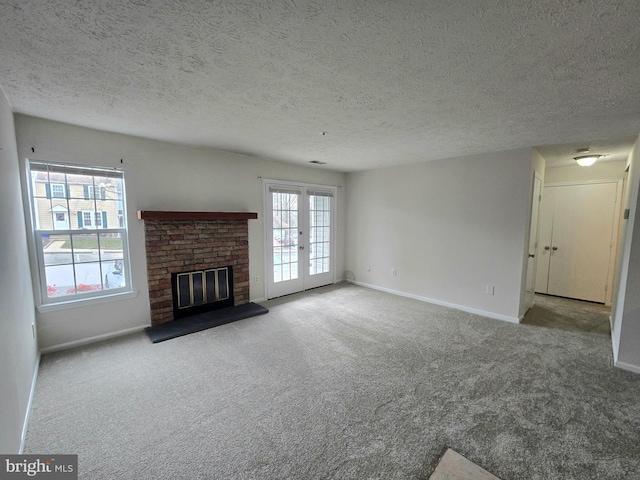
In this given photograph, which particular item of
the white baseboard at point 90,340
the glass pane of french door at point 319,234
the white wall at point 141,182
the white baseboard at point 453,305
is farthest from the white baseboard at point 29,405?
the white baseboard at point 453,305

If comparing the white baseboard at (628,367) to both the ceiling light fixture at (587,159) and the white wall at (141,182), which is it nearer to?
the ceiling light fixture at (587,159)

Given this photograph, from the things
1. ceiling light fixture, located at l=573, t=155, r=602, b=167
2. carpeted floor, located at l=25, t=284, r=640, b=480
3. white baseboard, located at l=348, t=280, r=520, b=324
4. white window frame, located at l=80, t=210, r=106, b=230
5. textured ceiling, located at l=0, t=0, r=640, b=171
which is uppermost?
textured ceiling, located at l=0, t=0, r=640, b=171

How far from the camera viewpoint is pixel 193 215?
361cm

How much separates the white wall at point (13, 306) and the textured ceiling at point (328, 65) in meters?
0.61

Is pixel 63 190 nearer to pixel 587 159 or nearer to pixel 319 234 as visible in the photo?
pixel 319 234

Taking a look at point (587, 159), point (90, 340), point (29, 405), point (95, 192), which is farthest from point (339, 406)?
point (587, 159)

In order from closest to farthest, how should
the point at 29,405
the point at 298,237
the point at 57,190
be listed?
the point at 29,405 → the point at 57,190 → the point at 298,237

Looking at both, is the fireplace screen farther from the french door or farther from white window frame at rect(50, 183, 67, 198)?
white window frame at rect(50, 183, 67, 198)

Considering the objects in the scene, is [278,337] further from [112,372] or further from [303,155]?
[303,155]

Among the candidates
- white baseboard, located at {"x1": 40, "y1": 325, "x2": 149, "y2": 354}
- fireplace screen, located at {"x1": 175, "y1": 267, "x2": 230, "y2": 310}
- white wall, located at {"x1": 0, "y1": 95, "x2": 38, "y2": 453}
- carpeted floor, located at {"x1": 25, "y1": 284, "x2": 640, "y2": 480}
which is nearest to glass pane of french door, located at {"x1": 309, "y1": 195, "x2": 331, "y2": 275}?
fireplace screen, located at {"x1": 175, "y1": 267, "x2": 230, "y2": 310}

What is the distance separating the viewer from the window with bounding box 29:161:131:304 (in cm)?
279

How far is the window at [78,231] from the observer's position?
110 inches

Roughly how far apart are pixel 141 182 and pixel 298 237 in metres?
2.61

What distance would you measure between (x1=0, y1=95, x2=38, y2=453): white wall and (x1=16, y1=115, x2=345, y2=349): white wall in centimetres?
36
